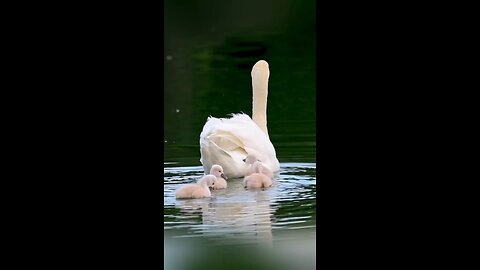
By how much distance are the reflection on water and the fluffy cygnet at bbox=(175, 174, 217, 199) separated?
29mm

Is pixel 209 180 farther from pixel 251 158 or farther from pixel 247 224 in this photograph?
pixel 247 224

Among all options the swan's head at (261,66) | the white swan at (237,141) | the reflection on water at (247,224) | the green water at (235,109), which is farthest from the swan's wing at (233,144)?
the swan's head at (261,66)

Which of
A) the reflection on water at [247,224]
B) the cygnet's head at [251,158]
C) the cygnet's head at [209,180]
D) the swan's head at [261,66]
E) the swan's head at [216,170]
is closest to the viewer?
the reflection on water at [247,224]

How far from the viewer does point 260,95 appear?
450 cm

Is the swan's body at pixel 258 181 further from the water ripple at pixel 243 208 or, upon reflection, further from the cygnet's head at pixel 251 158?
the cygnet's head at pixel 251 158

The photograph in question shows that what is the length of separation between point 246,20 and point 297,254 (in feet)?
2.43

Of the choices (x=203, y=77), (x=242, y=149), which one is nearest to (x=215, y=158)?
(x=242, y=149)

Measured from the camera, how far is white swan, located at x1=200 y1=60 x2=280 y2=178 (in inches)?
181

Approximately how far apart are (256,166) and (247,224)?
83 centimetres

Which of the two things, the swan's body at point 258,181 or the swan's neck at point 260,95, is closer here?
the swan's neck at point 260,95

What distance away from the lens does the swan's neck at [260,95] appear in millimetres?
4180

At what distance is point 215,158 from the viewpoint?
4645 millimetres

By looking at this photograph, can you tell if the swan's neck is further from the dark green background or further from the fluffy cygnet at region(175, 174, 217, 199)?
the fluffy cygnet at region(175, 174, 217, 199)

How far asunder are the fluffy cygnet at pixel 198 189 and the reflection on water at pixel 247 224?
0.09 ft
